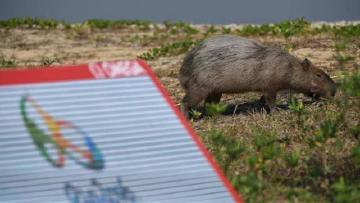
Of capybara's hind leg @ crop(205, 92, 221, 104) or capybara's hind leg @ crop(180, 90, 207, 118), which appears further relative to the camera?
capybara's hind leg @ crop(205, 92, 221, 104)

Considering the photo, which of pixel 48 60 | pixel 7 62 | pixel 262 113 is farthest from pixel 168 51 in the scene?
pixel 262 113

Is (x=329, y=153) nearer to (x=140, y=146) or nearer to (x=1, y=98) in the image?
(x=140, y=146)

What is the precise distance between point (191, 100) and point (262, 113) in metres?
0.70

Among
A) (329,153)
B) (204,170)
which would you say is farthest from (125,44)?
(204,170)

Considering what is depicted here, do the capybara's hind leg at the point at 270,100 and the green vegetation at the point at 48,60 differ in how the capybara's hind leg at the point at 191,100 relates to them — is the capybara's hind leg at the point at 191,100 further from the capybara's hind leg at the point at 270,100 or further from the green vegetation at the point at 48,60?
the green vegetation at the point at 48,60

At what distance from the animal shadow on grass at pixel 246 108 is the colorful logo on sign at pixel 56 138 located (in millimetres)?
3349

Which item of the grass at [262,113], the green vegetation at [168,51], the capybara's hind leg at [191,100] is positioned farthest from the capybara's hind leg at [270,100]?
the green vegetation at [168,51]

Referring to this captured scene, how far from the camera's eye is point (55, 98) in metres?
3.02

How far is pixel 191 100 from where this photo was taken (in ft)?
21.3

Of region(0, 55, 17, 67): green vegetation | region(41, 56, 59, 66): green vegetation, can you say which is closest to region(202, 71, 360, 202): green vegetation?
region(41, 56, 59, 66): green vegetation

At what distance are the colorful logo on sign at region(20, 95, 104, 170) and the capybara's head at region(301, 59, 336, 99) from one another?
13.7 feet

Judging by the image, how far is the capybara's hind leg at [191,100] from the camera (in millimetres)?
6441

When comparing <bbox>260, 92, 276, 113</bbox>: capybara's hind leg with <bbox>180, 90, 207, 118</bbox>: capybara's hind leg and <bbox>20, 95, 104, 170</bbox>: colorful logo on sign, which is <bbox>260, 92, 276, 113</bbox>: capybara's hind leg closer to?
<bbox>180, 90, 207, 118</bbox>: capybara's hind leg

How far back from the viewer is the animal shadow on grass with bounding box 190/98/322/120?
6.47 metres
